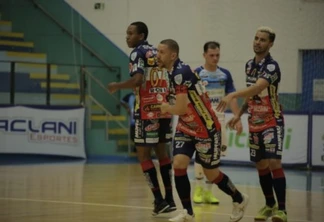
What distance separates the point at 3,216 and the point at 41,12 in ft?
50.2

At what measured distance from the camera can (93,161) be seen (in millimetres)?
19734

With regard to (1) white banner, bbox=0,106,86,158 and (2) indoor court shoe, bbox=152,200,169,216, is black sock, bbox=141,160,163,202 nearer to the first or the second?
(2) indoor court shoe, bbox=152,200,169,216

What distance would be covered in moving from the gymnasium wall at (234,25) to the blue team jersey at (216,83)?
29.4ft

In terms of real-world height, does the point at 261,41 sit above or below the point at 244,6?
below

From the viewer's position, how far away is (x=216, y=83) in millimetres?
11961

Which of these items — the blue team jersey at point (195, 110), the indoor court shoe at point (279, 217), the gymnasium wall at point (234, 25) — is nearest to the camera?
the blue team jersey at point (195, 110)

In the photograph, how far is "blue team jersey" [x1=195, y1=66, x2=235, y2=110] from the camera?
11.9 meters

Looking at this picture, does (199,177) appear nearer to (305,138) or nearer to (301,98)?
(305,138)

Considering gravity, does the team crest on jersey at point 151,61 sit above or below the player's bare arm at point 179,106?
above

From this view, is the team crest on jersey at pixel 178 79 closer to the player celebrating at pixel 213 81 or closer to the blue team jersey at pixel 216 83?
the player celebrating at pixel 213 81

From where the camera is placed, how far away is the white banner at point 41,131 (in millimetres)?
20047

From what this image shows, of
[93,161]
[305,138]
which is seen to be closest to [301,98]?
[305,138]

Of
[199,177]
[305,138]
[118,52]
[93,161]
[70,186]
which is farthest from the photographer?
[118,52]

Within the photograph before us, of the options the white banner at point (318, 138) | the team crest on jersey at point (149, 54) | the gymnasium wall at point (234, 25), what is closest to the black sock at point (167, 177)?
the team crest on jersey at point (149, 54)
